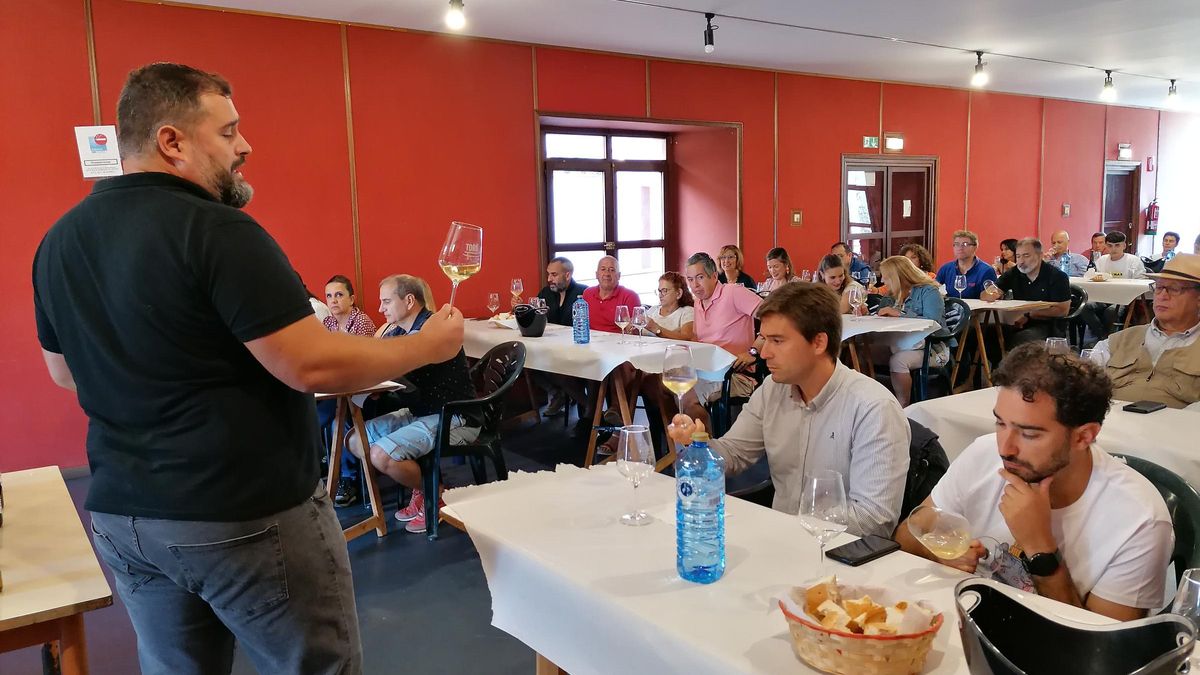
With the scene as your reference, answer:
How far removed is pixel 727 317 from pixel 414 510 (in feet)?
7.70

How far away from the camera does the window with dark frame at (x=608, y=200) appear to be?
7.22 m

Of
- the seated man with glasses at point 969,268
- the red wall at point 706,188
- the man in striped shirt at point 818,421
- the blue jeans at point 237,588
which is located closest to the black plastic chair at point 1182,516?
the man in striped shirt at point 818,421

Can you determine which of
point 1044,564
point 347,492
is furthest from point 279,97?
point 1044,564

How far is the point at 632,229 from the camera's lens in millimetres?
7957

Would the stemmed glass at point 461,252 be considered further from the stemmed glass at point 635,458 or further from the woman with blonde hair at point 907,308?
the woman with blonde hair at point 907,308

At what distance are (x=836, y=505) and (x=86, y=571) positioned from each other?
1.50 meters

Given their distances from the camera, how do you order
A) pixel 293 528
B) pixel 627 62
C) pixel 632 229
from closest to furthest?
1. pixel 293 528
2. pixel 627 62
3. pixel 632 229

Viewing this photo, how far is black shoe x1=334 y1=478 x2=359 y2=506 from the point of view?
4301 millimetres

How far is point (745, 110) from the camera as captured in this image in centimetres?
792

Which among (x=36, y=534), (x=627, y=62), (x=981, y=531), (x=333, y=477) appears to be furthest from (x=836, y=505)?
(x=627, y=62)

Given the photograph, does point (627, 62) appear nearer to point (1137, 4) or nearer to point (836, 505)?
point (1137, 4)

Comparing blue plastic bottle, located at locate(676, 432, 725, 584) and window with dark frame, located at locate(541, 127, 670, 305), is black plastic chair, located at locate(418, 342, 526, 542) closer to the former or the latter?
blue plastic bottle, located at locate(676, 432, 725, 584)

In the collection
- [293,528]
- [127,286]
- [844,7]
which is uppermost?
[844,7]

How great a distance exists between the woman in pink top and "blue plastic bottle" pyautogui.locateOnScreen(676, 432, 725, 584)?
4.06m
